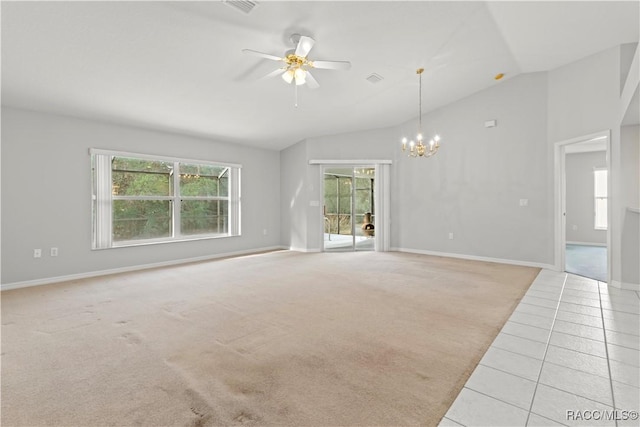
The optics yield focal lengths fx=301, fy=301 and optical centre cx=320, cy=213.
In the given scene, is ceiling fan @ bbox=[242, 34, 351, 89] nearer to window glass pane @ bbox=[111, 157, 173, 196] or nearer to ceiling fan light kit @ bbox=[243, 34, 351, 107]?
ceiling fan light kit @ bbox=[243, 34, 351, 107]

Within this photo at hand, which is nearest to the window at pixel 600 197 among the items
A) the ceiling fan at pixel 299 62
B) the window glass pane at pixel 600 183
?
the window glass pane at pixel 600 183

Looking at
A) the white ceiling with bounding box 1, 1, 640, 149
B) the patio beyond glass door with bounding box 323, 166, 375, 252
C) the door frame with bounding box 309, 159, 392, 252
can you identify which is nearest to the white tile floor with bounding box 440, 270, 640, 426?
the white ceiling with bounding box 1, 1, 640, 149

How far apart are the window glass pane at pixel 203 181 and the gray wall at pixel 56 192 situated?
0.44 m

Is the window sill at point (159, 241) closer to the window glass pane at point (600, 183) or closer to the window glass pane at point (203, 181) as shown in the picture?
the window glass pane at point (203, 181)

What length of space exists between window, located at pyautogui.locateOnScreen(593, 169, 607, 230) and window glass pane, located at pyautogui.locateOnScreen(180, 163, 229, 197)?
9.38 meters

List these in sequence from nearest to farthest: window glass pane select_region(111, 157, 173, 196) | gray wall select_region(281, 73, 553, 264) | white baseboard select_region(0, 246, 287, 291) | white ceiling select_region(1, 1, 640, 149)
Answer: white ceiling select_region(1, 1, 640, 149), white baseboard select_region(0, 246, 287, 291), window glass pane select_region(111, 157, 173, 196), gray wall select_region(281, 73, 553, 264)

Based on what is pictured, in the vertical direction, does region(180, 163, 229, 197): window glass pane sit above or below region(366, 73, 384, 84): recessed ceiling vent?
below

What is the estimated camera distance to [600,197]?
25.5ft

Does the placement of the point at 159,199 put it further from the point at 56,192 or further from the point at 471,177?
the point at 471,177

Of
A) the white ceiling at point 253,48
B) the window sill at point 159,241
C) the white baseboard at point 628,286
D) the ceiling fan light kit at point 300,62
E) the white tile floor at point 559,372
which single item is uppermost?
the white ceiling at point 253,48

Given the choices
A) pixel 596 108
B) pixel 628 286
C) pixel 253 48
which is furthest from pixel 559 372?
pixel 596 108

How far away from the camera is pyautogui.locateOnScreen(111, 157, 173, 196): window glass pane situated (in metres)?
5.22

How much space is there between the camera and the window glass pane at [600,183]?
773cm

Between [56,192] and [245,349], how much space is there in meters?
4.20
